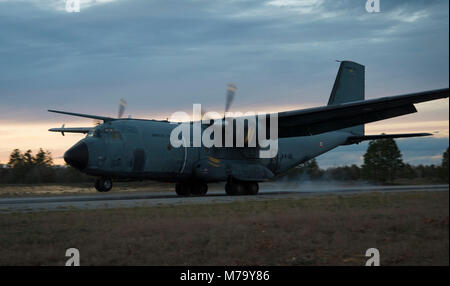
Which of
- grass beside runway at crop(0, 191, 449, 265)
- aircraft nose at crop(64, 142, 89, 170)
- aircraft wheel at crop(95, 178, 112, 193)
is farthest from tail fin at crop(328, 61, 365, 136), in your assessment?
grass beside runway at crop(0, 191, 449, 265)

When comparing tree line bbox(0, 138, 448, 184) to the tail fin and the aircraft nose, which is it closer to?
the tail fin

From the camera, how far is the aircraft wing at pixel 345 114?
76.2 feet

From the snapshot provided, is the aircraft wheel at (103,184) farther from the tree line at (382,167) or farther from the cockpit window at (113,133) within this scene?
the tree line at (382,167)

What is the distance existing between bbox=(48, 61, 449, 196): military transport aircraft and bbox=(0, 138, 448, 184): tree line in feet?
18.7

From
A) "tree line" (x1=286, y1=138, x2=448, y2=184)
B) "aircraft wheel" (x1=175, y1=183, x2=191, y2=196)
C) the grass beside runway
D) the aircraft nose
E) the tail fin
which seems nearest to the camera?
the grass beside runway

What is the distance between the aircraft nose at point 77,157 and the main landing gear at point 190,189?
7346 millimetres

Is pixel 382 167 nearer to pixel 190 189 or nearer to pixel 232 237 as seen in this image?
pixel 190 189

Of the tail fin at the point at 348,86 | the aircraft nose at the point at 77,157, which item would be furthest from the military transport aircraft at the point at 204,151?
the tail fin at the point at 348,86

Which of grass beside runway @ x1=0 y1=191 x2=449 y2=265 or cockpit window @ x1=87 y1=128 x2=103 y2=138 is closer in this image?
grass beside runway @ x1=0 y1=191 x2=449 y2=265

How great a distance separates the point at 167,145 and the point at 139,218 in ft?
33.7

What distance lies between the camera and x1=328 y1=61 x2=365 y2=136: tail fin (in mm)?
35000
